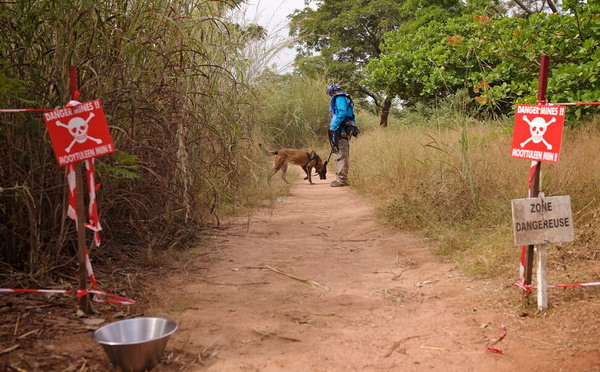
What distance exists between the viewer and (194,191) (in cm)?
505

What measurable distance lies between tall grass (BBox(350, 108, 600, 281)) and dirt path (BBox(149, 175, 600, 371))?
0.29 meters

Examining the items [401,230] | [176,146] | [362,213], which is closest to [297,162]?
[362,213]

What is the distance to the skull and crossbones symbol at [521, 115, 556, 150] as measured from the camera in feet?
9.60

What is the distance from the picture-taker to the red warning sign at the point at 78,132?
2.64 metres

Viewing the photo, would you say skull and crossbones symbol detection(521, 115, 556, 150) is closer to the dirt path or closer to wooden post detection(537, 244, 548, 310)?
wooden post detection(537, 244, 548, 310)

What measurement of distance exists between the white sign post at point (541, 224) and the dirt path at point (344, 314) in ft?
0.92

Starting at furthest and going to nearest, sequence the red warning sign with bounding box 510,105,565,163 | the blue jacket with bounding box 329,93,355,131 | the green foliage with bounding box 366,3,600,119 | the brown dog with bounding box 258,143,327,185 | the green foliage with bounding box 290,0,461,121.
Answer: the green foliage with bounding box 290,0,461,121 < the brown dog with bounding box 258,143,327,185 < the blue jacket with bounding box 329,93,355,131 < the green foliage with bounding box 366,3,600,119 < the red warning sign with bounding box 510,105,565,163

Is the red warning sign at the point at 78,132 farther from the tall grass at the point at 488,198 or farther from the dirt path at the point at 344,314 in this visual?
the tall grass at the point at 488,198

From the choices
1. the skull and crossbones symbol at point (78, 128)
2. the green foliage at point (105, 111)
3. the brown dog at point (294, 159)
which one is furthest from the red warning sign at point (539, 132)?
the brown dog at point (294, 159)

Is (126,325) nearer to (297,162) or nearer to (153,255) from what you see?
(153,255)

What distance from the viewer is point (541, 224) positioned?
2.91 meters

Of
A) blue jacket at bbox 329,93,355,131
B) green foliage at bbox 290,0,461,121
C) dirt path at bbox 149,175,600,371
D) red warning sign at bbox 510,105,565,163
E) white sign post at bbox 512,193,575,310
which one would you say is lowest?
dirt path at bbox 149,175,600,371

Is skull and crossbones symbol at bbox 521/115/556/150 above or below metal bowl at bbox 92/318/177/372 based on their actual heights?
above

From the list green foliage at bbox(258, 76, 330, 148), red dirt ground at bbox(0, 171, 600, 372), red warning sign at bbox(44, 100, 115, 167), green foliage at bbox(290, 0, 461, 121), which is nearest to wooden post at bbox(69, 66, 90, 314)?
red warning sign at bbox(44, 100, 115, 167)
